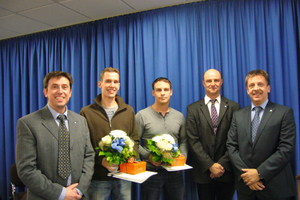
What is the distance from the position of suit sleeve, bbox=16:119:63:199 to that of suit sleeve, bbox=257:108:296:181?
1.89m

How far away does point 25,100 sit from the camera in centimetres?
425

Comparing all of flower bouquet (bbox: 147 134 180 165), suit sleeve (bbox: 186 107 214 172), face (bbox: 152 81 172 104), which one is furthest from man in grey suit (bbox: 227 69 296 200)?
face (bbox: 152 81 172 104)

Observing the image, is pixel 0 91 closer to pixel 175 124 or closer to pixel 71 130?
pixel 71 130

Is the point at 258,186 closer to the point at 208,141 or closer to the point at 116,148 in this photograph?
the point at 208,141

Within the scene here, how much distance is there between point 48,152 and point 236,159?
182 cm

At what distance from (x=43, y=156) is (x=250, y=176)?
193 cm

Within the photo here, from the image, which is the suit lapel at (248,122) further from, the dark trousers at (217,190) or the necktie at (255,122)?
the dark trousers at (217,190)

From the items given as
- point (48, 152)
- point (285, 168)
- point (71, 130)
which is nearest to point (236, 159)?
point (285, 168)

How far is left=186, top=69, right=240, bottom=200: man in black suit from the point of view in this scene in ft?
7.68

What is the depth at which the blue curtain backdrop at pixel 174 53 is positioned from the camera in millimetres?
2760

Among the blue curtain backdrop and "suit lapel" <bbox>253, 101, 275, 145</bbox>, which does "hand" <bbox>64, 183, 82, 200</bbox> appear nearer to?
the blue curtain backdrop

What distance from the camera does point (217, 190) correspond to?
8.06 ft

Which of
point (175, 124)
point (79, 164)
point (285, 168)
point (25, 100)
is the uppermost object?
point (25, 100)

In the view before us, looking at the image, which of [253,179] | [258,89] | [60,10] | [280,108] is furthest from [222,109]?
[60,10]
